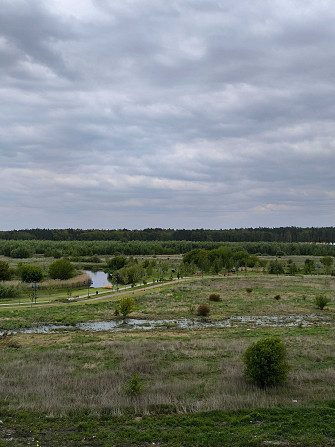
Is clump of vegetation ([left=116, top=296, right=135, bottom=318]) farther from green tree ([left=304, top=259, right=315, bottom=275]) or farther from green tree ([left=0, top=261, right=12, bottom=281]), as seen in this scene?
green tree ([left=304, top=259, right=315, bottom=275])

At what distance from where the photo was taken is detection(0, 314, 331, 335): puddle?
3472cm

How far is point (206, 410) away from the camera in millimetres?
12703

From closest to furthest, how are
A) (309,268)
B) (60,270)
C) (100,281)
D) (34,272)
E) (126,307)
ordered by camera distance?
(126,307) → (34,272) → (60,270) → (100,281) → (309,268)

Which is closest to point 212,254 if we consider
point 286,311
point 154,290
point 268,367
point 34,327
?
point 154,290

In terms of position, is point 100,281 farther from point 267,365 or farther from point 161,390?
point 267,365

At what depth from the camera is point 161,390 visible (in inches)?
595

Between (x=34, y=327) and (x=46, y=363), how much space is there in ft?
53.9

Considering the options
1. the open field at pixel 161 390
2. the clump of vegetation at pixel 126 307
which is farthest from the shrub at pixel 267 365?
the clump of vegetation at pixel 126 307

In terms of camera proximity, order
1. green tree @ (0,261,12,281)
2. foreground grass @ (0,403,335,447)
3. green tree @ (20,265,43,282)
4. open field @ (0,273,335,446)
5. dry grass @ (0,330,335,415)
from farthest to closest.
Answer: green tree @ (0,261,12,281), green tree @ (20,265,43,282), dry grass @ (0,330,335,415), open field @ (0,273,335,446), foreground grass @ (0,403,335,447)

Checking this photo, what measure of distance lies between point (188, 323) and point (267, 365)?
22.1 m

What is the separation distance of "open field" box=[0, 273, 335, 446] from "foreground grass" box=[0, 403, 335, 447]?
3cm

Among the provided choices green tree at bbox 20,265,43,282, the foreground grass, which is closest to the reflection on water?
green tree at bbox 20,265,43,282

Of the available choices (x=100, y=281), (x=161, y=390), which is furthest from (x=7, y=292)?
(x=161, y=390)

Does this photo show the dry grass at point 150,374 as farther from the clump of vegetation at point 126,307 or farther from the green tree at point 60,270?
the green tree at point 60,270
